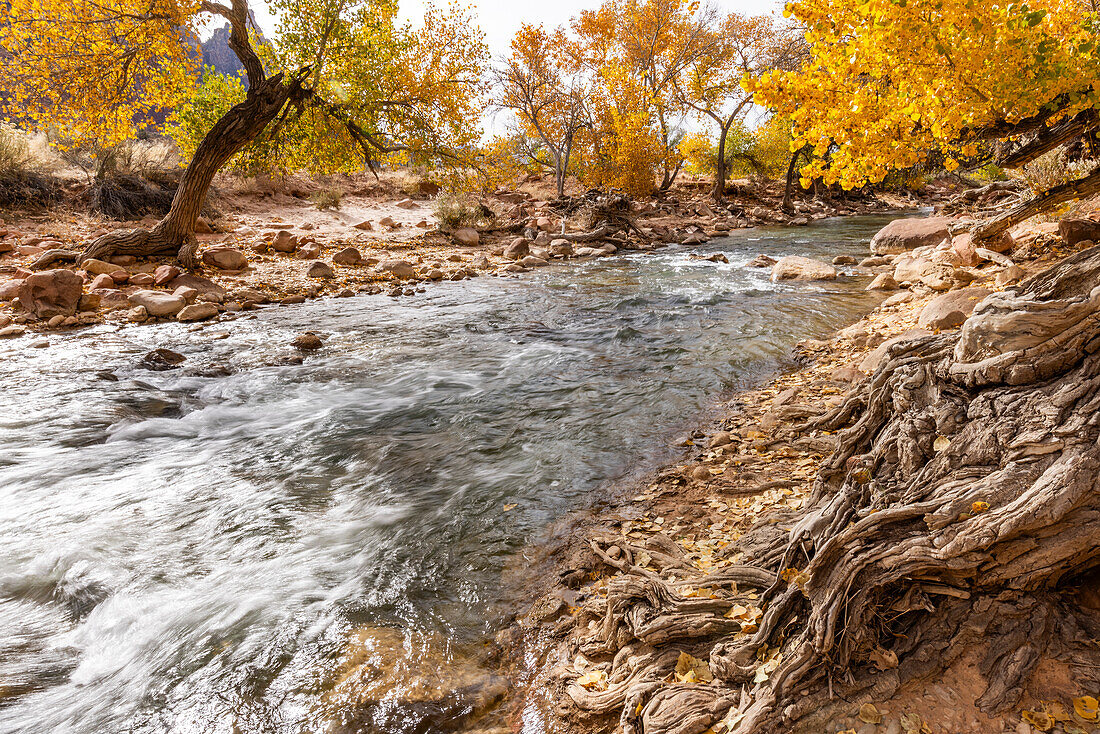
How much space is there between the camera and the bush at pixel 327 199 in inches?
756

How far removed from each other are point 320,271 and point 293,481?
8606mm

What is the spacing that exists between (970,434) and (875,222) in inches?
939

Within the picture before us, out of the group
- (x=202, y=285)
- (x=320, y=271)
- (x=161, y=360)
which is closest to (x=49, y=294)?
(x=202, y=285)

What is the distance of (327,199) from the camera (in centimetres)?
1927

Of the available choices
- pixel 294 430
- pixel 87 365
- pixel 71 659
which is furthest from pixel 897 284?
pixel 87 365

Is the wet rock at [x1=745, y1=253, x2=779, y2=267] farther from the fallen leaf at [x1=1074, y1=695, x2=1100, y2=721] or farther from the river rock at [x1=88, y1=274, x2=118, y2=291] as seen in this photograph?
the river rock at [x1=88, y1=274, x2=118, y2=291]

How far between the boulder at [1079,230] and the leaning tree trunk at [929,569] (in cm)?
705

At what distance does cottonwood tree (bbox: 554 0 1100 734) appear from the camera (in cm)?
181

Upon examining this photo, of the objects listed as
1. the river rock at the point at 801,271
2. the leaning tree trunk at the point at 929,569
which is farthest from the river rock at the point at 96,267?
the river rock at the point at 801,271

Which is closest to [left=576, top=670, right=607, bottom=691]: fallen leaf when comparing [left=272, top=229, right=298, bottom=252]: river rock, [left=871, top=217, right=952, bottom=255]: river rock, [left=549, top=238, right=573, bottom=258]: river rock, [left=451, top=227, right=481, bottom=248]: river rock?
[left=272, top=229, right=298, bottom=252]: river rock

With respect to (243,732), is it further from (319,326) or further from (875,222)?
(875,222)

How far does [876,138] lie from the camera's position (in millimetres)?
4848

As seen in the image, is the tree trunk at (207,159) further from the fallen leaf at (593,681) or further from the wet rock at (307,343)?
the fallen leaf at (593,681)

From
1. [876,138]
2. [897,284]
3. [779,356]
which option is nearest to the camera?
[876,138]
